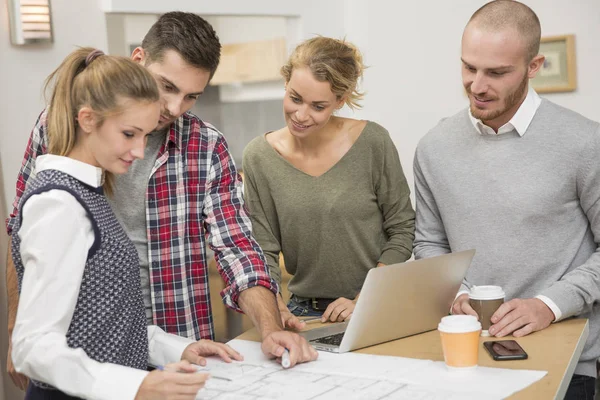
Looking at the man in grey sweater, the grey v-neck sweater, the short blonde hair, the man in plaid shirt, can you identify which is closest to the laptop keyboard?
the man in plaid shirt

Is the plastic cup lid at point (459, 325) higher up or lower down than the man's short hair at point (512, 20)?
lower down

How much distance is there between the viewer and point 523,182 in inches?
78.7

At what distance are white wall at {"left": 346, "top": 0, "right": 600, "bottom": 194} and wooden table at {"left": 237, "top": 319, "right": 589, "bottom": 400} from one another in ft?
7.26

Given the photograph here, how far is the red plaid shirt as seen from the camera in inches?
76.7

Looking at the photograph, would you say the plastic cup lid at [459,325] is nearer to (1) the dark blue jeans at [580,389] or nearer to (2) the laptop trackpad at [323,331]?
(2) the laptop trackpad at [323,331]

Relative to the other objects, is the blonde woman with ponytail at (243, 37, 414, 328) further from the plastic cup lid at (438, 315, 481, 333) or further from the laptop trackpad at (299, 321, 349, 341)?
the plastic cup lid at (438, 315, 481, 333)

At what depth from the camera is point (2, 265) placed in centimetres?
281

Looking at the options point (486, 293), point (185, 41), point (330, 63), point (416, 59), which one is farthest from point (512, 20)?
point (416, 59)

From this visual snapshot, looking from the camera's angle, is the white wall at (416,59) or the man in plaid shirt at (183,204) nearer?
the man in plaid shirt at (183,204)

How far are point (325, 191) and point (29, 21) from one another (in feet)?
4.27

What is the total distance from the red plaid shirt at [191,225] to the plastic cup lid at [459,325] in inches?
21.6

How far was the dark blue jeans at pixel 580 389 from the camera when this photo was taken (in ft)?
6.34

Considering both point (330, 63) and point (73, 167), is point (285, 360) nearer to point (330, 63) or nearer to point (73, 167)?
point (73, 167)

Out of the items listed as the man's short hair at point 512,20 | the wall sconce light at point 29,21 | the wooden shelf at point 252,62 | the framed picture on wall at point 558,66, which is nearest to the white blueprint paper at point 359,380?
the man's short hair at point 512,20
